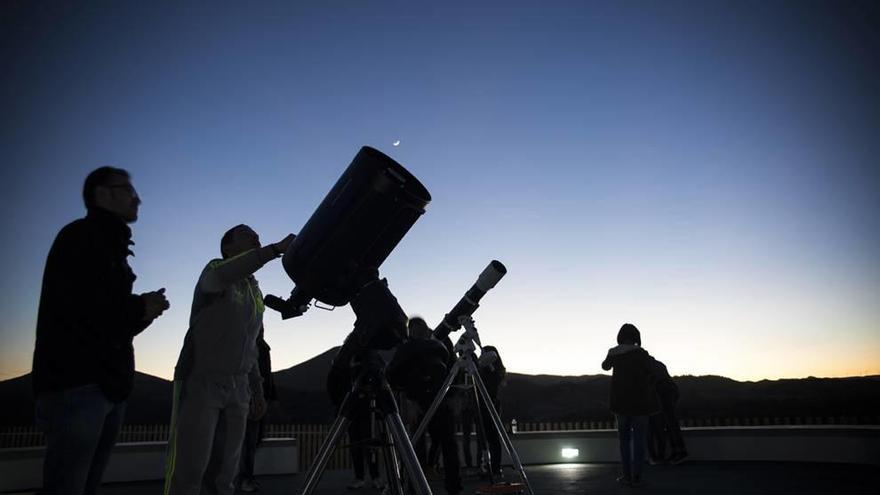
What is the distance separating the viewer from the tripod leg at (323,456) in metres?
2.72

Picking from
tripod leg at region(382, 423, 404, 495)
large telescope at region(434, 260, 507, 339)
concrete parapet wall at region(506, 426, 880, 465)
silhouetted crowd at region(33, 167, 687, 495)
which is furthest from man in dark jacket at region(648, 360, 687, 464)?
tripod leg at region(382, 423, 404, 495)

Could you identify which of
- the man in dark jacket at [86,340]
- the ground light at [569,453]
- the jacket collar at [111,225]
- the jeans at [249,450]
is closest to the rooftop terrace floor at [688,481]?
the jeans at [249,450]

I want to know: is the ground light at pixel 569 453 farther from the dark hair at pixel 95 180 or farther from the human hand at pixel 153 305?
the dark hair at pixel 95 180

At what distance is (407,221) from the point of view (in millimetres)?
2848

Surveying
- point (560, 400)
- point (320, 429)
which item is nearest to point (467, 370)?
point (320, 429)

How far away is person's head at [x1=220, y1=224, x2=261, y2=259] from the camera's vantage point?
3.47 m

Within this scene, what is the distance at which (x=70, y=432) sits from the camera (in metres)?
2.21

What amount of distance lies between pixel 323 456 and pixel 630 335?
5.59 meters

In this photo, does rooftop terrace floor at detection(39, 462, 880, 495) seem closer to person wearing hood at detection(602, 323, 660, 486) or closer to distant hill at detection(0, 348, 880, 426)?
person wearing hood at detection(602, 323, 660, 486)

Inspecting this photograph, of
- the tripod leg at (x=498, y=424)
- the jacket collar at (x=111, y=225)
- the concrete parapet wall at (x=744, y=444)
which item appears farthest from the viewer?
the concrete parapet wall at (x=744, y=444)

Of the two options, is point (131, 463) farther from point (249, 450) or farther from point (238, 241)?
point (238, 241)

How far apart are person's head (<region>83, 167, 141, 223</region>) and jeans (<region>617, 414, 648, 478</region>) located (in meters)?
6.25

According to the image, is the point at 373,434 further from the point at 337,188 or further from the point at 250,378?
the point at 337,188

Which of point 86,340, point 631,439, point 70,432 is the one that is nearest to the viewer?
point 70,432
